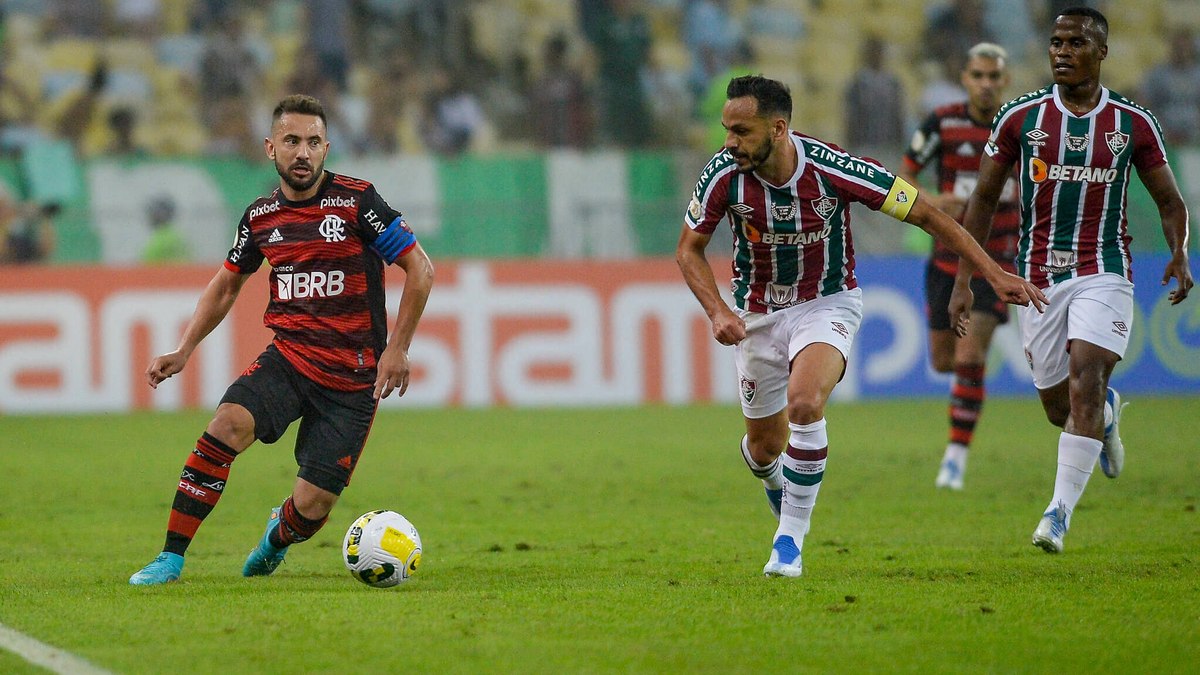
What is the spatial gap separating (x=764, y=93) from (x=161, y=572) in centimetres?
336

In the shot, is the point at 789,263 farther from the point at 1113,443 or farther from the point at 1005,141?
the point at 1113,443

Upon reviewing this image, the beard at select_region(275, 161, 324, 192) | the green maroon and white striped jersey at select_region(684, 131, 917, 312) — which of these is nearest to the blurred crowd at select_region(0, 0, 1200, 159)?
the beard at select_region(275, 161, 324, 192)

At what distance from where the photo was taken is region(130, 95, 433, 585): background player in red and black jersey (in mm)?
7152

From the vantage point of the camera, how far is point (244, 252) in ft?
24.4

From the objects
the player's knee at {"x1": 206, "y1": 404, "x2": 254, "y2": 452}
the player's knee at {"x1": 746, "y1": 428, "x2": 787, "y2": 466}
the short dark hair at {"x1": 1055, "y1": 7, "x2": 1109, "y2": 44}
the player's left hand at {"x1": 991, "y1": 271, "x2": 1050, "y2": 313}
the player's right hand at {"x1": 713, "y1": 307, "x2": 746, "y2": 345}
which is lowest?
the player's knee at {"x1": 746, "y1": 428, "x2": 787, "y2": 466}

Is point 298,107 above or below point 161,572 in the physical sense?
above

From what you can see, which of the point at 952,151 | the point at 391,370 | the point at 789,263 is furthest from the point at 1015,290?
the point at 952,151

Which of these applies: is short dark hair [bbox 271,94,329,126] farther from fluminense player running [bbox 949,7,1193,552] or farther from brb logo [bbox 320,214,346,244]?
fluminense player running [bbox 949,7,1193,552]

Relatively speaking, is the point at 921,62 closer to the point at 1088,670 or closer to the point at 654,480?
the point at 654,480

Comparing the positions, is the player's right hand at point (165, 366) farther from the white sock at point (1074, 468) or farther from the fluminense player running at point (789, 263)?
the white sock at point (1074, 468)

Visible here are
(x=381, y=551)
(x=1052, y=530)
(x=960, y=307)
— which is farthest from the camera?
(x=960, y=307)

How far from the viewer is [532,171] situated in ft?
65.7

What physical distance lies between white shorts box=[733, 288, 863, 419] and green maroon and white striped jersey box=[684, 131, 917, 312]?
0.06 metres

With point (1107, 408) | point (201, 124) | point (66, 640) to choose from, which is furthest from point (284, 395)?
point (201, 124)
